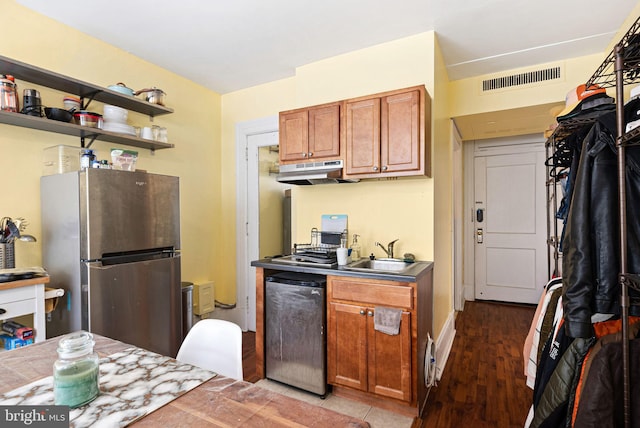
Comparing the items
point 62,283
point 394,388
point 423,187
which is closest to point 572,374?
point 394,388

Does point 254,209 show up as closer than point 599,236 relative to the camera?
No

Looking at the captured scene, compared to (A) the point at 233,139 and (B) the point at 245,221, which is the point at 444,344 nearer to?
(B) the point at 245,221

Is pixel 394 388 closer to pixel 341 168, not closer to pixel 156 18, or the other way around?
pixel 341 168

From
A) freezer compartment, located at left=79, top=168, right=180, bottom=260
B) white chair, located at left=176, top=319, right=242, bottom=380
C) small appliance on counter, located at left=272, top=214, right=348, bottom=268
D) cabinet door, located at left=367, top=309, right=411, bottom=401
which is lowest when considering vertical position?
cabinet door, located at left=367, top=309, right=411, bottom=401

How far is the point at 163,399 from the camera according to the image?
0.90 metres

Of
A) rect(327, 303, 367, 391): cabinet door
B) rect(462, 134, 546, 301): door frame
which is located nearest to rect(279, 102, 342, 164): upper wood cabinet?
rect(327, 303, 367, 391): cabinet door

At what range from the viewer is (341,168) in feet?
8.59

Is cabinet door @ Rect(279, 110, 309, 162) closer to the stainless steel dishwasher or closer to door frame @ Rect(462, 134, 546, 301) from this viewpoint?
the stainless steel dishwasher

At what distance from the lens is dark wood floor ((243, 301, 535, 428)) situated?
83.7 inches

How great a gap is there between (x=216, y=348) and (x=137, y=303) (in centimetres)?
129

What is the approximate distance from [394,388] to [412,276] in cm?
77

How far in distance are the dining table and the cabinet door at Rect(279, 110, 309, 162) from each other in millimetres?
2030

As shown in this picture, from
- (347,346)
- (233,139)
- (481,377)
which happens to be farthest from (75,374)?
(233,139)

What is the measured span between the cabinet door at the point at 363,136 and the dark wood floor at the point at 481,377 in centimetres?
180
